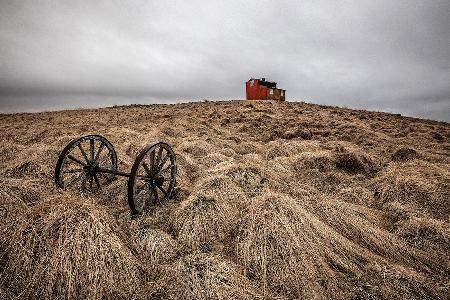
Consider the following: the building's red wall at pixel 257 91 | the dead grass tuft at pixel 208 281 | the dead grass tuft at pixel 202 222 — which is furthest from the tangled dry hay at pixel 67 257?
the building's red wall at pixel 257 91

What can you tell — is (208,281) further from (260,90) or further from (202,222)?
(260,90)

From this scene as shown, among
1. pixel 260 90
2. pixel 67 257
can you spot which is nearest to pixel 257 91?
pixel 260 90

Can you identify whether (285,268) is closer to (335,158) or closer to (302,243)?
(302,243)

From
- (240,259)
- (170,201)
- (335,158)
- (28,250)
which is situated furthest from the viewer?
(335,158)

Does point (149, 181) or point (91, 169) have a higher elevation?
point (91, 169)

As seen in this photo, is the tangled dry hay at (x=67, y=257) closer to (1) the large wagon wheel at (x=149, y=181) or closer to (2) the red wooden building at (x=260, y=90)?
(1) the large wagon wheel at (x=149, y=181)

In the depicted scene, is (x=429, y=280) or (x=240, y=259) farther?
(x=240, y=259)

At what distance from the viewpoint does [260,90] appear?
25.1m

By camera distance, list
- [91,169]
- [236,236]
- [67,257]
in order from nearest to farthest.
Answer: [67,257]
[236,236]
[91,169]

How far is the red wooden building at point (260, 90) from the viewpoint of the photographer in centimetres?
2506

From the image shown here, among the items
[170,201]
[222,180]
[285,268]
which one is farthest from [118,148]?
[285,268]

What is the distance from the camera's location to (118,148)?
29.9 ft

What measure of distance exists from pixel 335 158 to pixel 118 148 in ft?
24.1

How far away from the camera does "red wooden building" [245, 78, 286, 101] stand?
2506 cm
